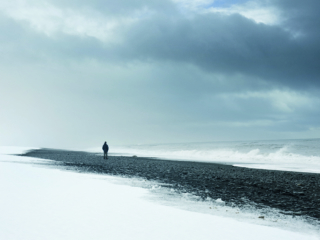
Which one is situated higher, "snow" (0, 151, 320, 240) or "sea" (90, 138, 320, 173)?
"sea" (90, 138, 320, 173)

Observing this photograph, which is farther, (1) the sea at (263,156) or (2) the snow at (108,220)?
(1) the sea at (263,156)

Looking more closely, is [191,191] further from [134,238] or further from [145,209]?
[134,238]

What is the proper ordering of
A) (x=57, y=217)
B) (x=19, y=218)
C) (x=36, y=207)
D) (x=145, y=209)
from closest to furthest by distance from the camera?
(x=19, y=218), (x=57, y=217), (x=36, y=207), (x=145, y=209)

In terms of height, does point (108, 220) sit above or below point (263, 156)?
below

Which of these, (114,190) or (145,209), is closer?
(145,209)

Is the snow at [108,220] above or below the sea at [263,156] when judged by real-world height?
below

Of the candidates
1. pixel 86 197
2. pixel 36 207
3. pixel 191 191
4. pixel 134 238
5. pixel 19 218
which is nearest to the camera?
pixel 134 238

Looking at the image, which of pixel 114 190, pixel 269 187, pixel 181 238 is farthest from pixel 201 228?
pixel 269 187

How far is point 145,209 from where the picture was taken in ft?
29.3

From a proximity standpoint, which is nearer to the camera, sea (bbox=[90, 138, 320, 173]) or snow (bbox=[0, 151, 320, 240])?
snow (bbox=[0, 151, 320, 240])

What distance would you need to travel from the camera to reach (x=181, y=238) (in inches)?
248

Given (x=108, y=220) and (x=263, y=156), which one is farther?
(x=263, y=156)

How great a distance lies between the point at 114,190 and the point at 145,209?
3.58 meters

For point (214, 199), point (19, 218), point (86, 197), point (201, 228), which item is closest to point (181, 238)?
point (201, 228)
